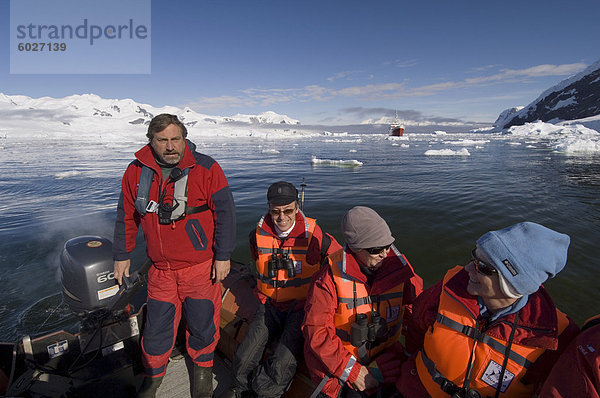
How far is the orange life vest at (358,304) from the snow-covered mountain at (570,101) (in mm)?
128679

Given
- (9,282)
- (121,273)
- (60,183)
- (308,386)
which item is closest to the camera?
(308,386)

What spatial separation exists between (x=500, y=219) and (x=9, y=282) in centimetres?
1209

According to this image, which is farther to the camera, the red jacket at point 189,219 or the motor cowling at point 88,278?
the motor cowling at point 88,278

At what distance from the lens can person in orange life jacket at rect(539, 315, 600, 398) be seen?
110cm

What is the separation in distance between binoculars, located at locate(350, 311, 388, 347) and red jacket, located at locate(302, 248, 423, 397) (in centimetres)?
14

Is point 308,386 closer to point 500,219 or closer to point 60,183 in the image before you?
point 500,219

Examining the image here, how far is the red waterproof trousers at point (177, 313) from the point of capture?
2.37m

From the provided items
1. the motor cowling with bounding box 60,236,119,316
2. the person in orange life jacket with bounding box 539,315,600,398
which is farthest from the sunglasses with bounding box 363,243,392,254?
the motor cowling with bounding box 60,236,119,316

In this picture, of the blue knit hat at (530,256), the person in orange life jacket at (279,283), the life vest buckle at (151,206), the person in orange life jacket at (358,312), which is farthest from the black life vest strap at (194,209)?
the blue knit hat at (530,256)

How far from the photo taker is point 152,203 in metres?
2.26

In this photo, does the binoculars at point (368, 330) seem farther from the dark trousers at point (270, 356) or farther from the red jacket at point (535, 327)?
the dark trousers at point (270, 356)

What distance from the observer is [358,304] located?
201 cm

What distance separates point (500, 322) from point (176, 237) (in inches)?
89.8

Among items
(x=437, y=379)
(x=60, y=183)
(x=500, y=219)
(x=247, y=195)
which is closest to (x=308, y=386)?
(x=437, y=379)
